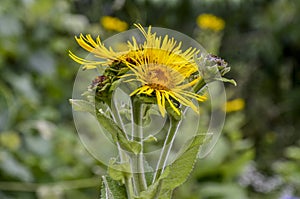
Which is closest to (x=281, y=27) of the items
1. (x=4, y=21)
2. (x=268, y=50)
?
(x=268, y=50)

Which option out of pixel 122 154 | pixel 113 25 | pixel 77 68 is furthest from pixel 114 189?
pixel 77 68

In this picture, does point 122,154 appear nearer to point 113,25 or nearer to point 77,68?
point 113,25

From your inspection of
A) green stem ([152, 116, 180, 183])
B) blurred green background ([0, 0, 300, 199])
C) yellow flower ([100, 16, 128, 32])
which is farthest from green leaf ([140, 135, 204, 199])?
yellow flower ([100, 16, 128, 32])

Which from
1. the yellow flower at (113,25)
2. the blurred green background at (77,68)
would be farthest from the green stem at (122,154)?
the yellow flower at (113,25)

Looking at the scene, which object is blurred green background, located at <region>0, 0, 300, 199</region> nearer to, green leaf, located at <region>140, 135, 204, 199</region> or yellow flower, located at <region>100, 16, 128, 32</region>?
yellow flower, located at <region>100, 16, 128, 32</region>

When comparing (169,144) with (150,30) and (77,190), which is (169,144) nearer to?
(150,30)

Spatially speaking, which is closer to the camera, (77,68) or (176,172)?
(176,172)
